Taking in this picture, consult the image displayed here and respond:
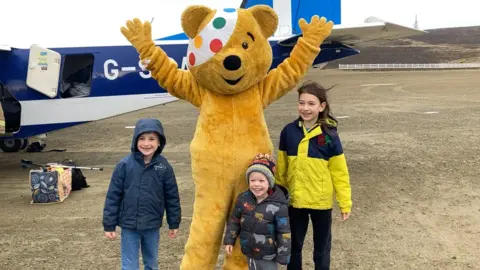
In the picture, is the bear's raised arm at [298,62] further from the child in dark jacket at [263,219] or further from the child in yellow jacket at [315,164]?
the child in dark jacket at [263,219]

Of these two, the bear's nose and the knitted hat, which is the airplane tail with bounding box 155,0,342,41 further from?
the knitted hat

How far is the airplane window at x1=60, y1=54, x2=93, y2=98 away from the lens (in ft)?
25.7

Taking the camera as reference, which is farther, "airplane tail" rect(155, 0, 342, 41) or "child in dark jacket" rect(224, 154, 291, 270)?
"airplane tail" rect(155, 0, 342, 41)

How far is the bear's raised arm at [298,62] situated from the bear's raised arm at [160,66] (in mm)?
480

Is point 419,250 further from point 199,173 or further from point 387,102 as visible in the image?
point 387,102

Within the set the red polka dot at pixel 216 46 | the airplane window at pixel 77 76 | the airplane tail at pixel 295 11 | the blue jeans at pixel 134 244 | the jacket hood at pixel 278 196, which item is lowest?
the blue jeans at pixel 134 244

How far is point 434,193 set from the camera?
572cm

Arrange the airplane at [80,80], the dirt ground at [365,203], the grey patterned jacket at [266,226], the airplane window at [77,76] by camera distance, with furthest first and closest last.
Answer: the airplane window at [77,76]
the airplane at [80,80]
the dirt ground at [365,203]
the grey patterned jacket at [266,226]

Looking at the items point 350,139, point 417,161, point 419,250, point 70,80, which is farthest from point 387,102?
point 419,250

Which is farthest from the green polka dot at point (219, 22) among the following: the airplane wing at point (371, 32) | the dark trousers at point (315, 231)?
the airplane wing at point (371, 32)

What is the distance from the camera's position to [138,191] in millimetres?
3023

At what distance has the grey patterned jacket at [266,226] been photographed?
9.01ft

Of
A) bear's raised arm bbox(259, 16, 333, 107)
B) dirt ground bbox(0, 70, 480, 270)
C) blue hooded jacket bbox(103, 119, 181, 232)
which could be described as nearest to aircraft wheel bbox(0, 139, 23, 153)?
dirt ground bbox(0, 70, 480, 270)

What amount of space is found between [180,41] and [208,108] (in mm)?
5275
